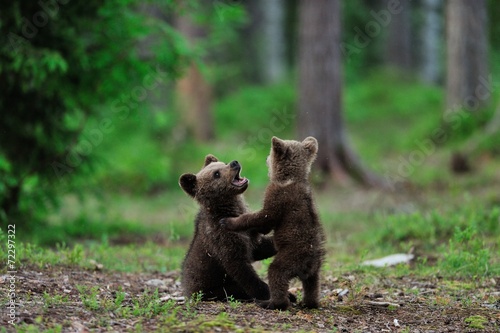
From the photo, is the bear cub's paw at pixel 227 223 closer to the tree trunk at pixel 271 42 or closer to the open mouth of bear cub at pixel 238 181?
the open mouth of bear cub at pixel 238 181

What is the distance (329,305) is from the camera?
685cm

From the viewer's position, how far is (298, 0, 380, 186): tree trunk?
16234 mm

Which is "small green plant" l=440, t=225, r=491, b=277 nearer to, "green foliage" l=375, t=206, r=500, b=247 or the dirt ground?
the dirt ground

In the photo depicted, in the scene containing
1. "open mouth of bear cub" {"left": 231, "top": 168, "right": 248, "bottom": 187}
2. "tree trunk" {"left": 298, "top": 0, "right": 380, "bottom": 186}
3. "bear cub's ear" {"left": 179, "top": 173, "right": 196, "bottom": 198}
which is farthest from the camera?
"tree trunk" {"left": 298, "top": 0, "right": 380, "bottom": 186}

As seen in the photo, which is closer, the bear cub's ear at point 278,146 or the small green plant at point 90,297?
the small green plant at point 90,297

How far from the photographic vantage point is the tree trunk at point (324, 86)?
16234 mm

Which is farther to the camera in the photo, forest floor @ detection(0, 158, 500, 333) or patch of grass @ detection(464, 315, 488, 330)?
patch of grass @ detection(464, 315, 488, 330)

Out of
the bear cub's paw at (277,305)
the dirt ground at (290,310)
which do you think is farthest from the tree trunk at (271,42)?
the bear cub's paw at (277,305)

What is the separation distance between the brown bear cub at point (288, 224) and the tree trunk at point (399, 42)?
88.7 ft

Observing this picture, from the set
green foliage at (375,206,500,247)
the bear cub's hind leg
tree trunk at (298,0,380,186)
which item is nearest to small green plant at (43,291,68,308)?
the bear cub's hind leg

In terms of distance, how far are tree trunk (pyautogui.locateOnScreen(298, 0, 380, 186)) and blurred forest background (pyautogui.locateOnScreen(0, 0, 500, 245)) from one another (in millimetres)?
Result: 30

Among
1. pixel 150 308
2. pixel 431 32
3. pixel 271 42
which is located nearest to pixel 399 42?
pixel 431 32

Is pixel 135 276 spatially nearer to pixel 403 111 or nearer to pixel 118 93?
pixel 118 93

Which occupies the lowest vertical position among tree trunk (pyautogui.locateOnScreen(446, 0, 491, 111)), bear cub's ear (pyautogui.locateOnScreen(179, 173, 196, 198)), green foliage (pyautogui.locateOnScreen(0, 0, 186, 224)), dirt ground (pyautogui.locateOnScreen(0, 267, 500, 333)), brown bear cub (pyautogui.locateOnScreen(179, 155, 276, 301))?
dirt ground (pyautogui.locateOnScreen(0, 267, 500, 333))
